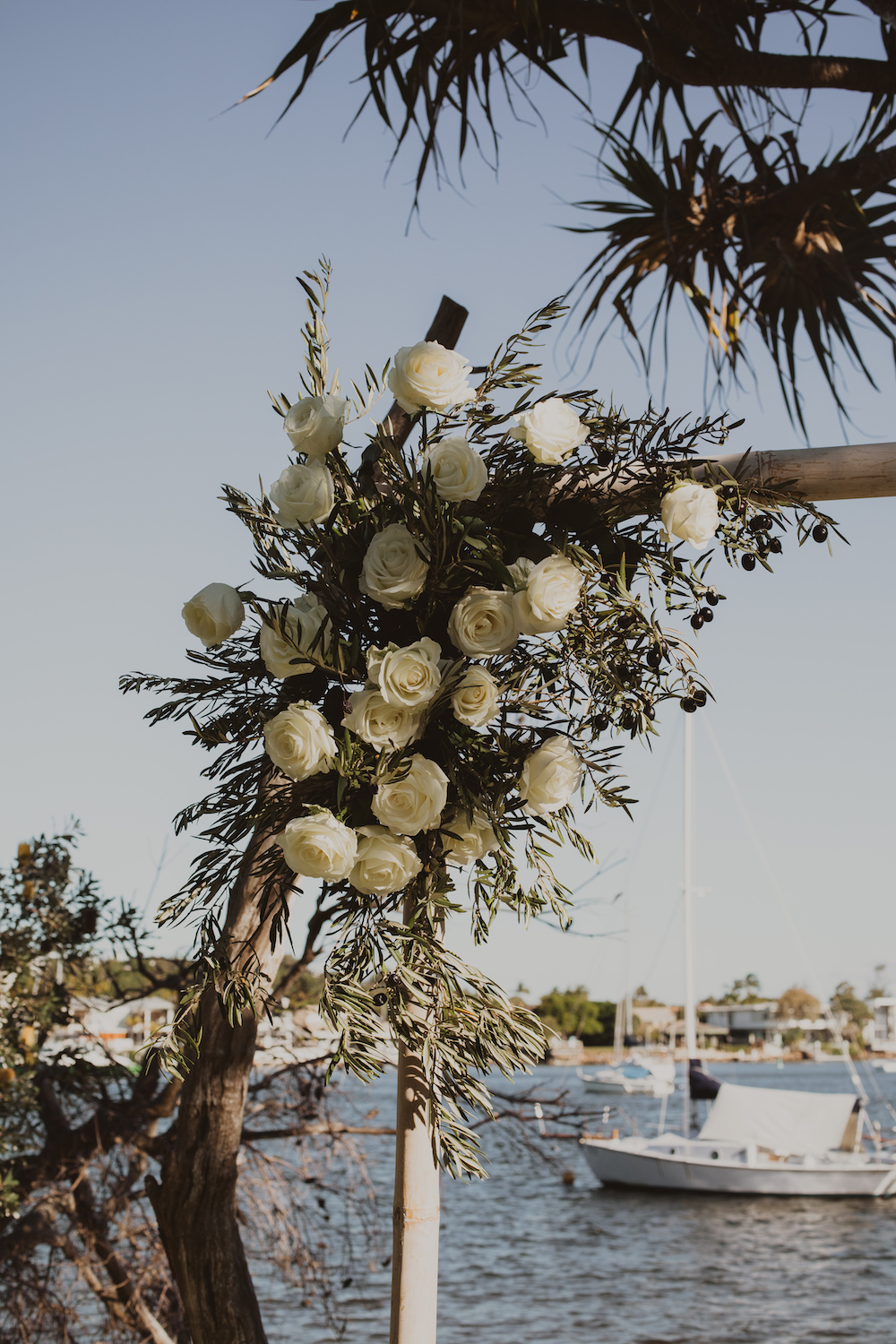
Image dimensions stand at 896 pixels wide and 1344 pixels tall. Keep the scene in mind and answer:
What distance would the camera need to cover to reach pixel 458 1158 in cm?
145

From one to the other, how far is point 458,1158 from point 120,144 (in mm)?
4419

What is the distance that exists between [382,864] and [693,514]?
24.5 inches

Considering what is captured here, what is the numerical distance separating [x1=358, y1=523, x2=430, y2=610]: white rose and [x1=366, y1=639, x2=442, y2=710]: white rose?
0.08m

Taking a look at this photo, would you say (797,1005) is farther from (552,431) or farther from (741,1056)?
(552,431)

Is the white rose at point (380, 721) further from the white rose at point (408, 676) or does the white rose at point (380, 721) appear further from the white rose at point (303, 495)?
the white rose at point (303, 495)

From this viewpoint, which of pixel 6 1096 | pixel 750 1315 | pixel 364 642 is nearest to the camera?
pixel 364 642

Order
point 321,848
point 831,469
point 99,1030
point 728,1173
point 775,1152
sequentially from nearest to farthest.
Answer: point 321,848 → point 831,469 → point 99,1030 → point 728,1173 → point 775,1152

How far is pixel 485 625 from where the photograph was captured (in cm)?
144

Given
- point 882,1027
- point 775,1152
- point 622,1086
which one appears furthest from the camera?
point 882,1027

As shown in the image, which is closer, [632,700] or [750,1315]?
[632,700]

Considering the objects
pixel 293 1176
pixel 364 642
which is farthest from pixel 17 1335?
pixel 364 642

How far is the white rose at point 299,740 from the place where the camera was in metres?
1.37

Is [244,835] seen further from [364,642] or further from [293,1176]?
[293,1176]

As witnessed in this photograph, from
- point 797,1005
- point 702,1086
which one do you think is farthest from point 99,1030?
point 797,1005
